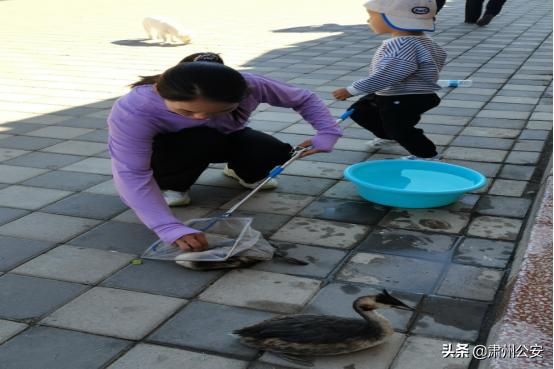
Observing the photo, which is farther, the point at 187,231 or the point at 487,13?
the point at 487,13

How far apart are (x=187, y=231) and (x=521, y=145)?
260 centimetres

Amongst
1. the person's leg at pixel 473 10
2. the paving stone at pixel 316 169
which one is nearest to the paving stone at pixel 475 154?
the paving stone at pixel 316 169

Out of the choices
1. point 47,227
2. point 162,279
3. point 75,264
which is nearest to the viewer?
point 162,279

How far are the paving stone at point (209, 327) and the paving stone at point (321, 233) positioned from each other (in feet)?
2.31

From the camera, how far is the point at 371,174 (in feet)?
13.3

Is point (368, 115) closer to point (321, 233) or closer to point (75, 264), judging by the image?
point (321, 233)

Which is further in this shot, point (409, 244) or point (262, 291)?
point (409, 244)

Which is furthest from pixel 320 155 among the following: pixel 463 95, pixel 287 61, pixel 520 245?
pixel 287 61

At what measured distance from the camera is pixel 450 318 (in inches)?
101

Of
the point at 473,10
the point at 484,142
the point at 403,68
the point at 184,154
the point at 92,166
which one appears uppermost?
the point at 403,68

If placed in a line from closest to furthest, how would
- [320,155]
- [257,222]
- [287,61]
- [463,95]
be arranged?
[257,222] < [320,155] < [463,95] < [287,61]

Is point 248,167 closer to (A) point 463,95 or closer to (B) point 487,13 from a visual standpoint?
(A) point 463,95

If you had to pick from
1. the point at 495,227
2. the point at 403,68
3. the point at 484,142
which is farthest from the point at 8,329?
the point at 484,142

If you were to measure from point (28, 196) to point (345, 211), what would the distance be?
A: 1567 mm
